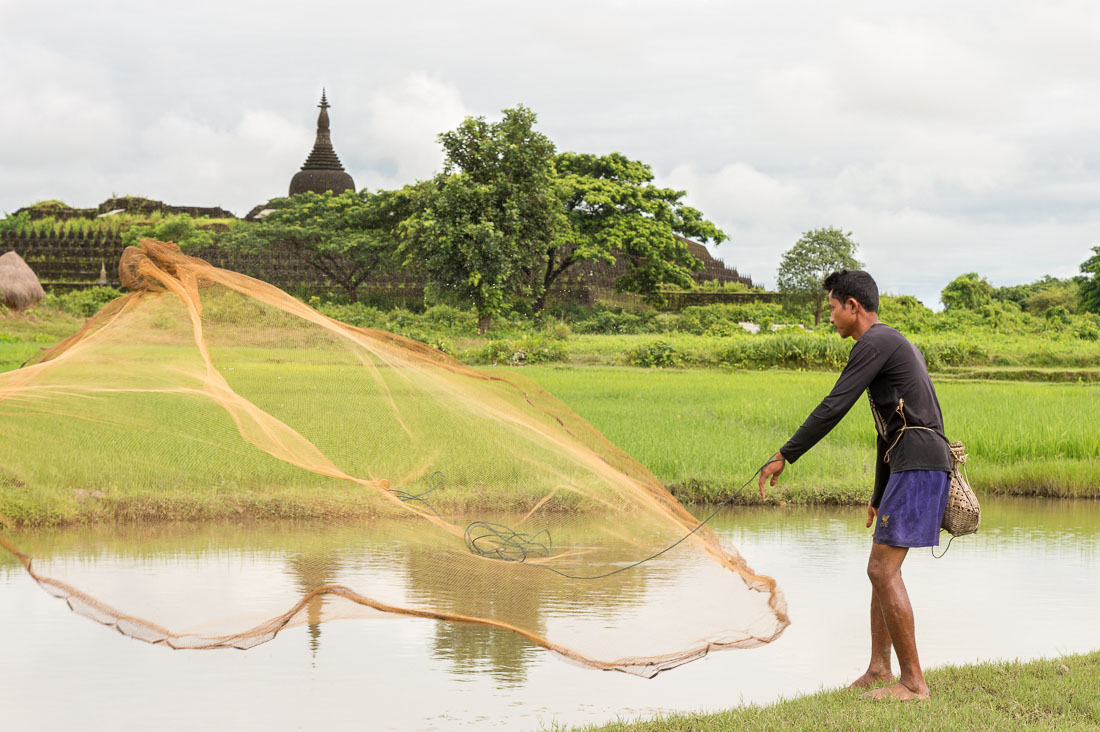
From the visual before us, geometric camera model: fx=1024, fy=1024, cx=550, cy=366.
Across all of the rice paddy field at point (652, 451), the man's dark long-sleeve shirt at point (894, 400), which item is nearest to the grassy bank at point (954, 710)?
the man's dark long-sleeve shirt at point (894, 400)

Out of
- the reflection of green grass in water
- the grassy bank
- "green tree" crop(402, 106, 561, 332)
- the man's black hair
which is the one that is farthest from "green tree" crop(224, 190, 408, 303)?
the grassy bank

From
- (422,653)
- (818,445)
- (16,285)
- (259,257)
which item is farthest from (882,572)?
(259,257)

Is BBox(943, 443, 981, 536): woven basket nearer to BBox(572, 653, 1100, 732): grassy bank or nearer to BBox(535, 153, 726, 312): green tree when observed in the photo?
BBox(572, 653, 1100, 732): grassy bank

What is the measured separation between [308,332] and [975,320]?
28006mm

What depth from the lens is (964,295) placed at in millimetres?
35969

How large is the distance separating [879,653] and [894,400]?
99 centimetres

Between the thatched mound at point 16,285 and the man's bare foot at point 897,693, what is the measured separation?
2569 cm

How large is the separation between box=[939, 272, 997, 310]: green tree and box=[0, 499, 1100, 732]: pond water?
30.3 m

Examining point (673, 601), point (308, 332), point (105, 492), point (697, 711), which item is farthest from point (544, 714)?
point (105, 492)

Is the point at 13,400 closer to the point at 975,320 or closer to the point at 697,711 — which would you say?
the point at 697,711

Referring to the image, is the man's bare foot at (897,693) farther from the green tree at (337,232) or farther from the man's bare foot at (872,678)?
the green tree at (337,232)

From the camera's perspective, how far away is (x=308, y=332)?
5328 mm

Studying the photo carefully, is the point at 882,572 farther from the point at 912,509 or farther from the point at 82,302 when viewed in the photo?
the point at 82,302

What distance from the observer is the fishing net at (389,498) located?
14.2 ft
